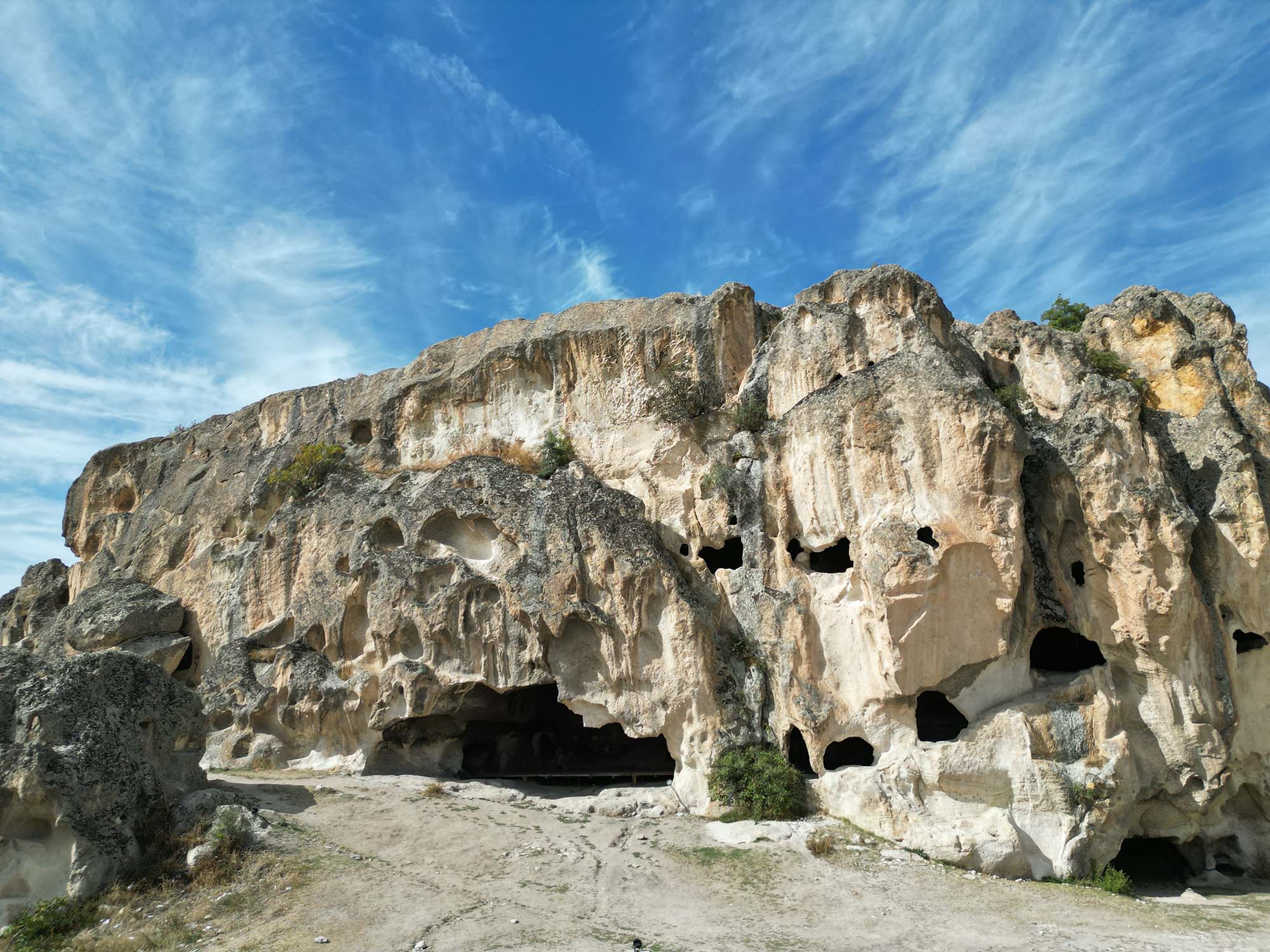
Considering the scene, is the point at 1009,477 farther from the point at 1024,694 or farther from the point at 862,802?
the point at 862,802

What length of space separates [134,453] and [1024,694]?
97.6 feet

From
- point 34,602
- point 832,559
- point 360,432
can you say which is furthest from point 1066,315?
point 34,602

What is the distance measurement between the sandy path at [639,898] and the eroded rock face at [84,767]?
84.7 inches

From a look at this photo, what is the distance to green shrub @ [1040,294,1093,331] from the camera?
27000mm

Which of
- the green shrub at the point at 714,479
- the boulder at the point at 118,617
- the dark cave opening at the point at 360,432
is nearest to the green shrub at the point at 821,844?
the green shrub at the point at 714,479

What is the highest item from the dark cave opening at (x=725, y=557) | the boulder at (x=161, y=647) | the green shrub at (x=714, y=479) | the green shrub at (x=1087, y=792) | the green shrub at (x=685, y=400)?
the green shrub at (x=685, y=400)

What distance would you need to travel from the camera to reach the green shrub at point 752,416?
66.5 feet

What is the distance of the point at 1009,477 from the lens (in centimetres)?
1602

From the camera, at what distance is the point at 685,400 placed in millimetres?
21297

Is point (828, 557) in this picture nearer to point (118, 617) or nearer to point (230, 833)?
point (230, 833)

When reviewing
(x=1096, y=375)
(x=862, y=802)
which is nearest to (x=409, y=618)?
(x=862, y=802)

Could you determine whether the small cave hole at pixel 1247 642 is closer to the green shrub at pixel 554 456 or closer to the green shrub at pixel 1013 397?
the green shrub at pixel 1013 397

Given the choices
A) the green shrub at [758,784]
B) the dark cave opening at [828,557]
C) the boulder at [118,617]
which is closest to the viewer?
the green shrub at [758,784]

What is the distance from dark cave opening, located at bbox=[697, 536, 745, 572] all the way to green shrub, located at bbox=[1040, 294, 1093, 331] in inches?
544
